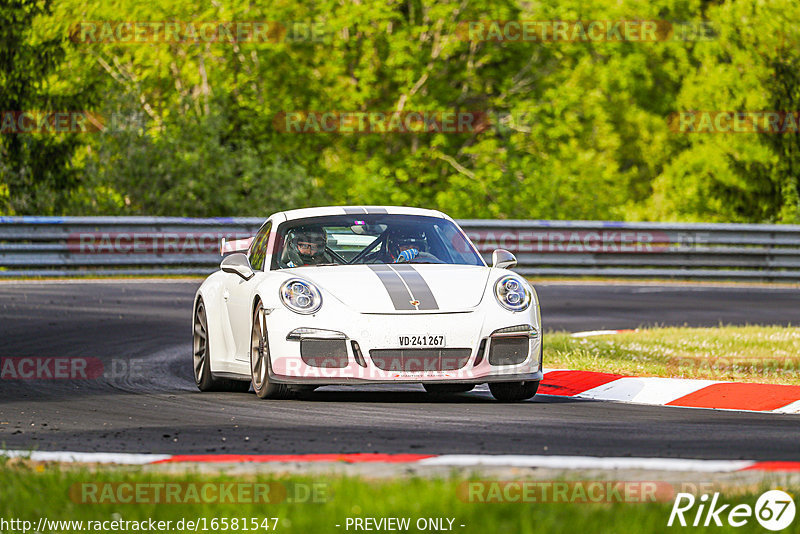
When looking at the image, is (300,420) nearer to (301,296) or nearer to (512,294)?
(301,296)

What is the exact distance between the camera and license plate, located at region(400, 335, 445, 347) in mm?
9180

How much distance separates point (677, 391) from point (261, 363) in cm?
288

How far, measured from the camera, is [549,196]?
36156 millimetres

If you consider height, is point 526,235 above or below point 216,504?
below

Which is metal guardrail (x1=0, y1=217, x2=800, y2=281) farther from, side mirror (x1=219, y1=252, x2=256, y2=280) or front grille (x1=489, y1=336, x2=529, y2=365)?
front grille (x1=489, y1=336, x2=529, y2=365)

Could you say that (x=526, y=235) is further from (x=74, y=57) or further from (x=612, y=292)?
(x=74, y=57)

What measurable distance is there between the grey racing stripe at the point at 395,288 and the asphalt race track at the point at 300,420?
2.14 ft

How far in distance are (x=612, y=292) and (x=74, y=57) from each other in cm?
1285

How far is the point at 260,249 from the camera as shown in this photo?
430 inches

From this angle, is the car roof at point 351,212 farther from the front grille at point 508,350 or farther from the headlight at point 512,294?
the front grille at point 508,350

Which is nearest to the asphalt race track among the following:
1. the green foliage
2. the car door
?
the car door

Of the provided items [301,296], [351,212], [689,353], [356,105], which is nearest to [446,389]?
[351,212]

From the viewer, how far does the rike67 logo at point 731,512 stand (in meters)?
4.85

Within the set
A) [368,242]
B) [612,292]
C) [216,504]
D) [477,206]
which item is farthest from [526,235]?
[216,504]
